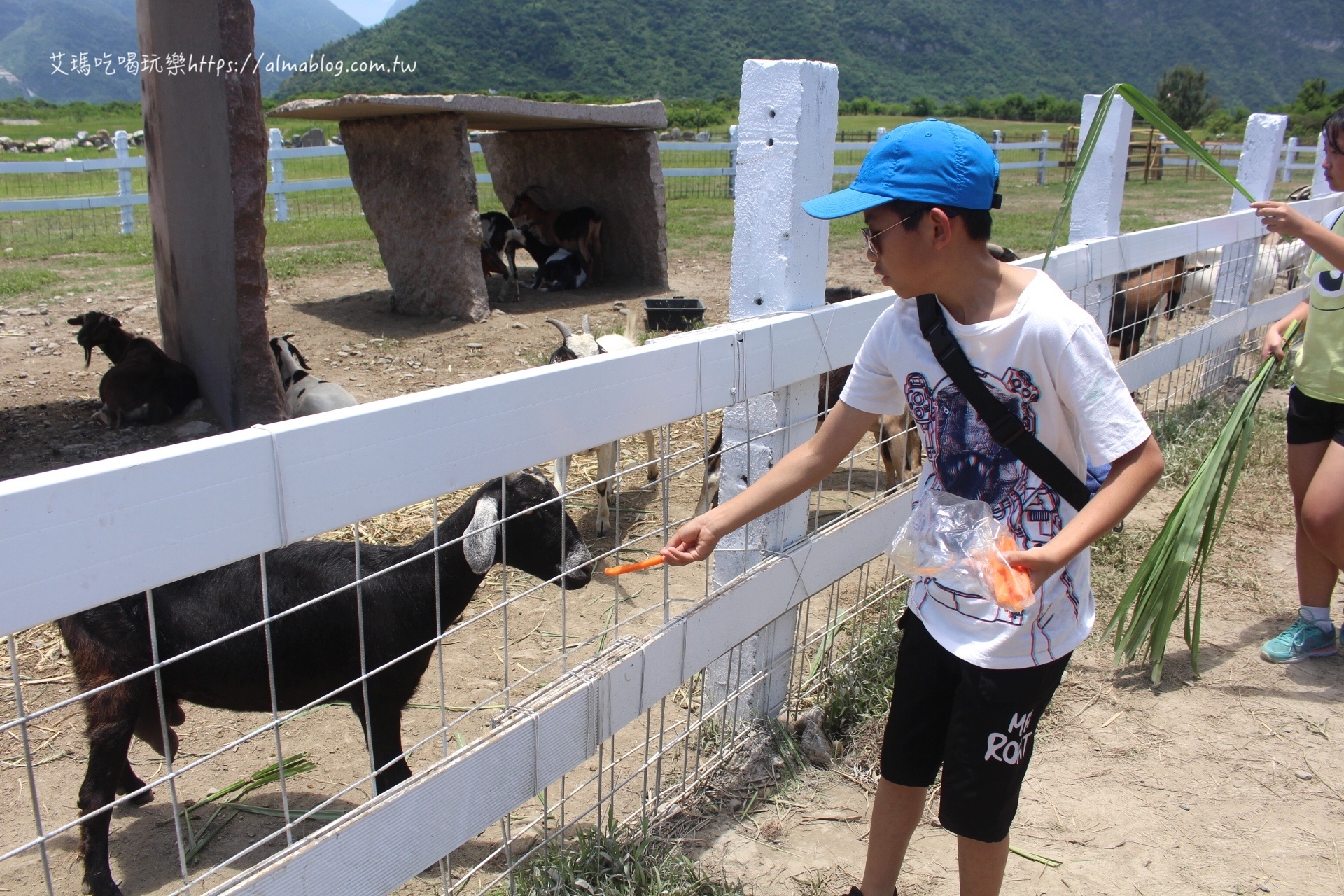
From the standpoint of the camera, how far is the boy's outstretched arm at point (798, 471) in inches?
80.4

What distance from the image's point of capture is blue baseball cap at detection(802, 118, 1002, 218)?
172 cm

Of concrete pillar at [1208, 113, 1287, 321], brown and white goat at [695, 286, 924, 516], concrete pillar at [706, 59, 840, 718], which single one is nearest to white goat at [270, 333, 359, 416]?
brown and white goat at [695, 286, 924, 516]

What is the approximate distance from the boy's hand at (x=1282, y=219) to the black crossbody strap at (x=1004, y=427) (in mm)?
1813

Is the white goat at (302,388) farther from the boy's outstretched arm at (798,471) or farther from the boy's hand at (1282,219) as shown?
the boy's hand at (1282,219)

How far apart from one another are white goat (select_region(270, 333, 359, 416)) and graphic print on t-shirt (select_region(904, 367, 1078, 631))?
4.34 metres

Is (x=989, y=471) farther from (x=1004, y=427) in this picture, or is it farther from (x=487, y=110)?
(x=487, y=110)

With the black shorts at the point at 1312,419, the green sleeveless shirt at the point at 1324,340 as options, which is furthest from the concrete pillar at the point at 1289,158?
the black shorts at the point at 1312,419

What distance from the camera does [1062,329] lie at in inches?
67.6

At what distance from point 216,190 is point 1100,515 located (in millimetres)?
5948

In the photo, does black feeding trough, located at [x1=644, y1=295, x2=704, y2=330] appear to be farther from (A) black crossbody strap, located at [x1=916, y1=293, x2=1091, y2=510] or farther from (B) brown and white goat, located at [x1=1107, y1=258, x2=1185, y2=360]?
(A) black crossbody strap, located at [x1=916, y1=293, x2=1091, y2=510]

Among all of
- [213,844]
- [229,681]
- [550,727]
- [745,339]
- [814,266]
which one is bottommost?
[213,844]

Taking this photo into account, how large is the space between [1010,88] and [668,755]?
117 m

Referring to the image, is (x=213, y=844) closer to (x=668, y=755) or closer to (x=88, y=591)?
(x=668, y=755)

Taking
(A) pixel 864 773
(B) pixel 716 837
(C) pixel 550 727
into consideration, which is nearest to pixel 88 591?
(C) pixel 550 727
